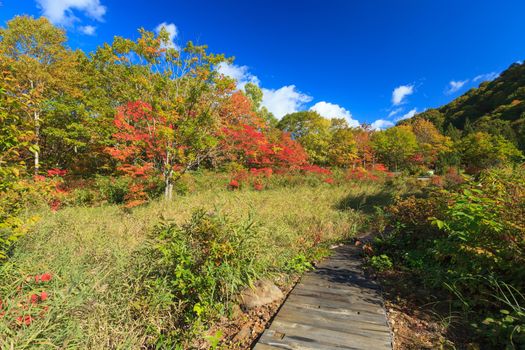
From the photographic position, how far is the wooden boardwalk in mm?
2328

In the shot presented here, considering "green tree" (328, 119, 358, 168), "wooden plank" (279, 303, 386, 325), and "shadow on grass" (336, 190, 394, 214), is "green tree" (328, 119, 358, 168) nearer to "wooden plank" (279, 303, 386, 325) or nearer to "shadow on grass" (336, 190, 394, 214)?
"shadow on grass" (336, 190, 394, 214)

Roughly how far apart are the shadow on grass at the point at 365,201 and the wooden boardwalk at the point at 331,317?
525 cm

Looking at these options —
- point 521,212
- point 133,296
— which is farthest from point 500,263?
point 133,296

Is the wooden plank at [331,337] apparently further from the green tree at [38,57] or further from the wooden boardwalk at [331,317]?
the green tree at [38,57]

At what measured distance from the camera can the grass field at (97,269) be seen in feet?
7.12

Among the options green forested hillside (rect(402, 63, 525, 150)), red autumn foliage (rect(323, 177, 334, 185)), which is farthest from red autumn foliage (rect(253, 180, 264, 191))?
green forested hillside (rect(402, 63, 525, 150))

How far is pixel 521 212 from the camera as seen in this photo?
2766 millimetres

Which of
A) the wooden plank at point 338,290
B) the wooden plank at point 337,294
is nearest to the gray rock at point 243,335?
the wooden plank at point 337,294

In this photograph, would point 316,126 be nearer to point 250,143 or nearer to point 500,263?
point 250,143

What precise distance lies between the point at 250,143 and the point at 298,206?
7807 millimetres

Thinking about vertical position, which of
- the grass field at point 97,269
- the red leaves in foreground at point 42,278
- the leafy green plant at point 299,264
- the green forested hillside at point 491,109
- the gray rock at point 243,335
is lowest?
the gray rock at point 243,335

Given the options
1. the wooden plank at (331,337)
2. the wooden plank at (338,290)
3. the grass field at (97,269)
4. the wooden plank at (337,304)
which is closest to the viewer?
the grass field at (97,269)

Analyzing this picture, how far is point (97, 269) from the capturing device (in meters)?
3.19

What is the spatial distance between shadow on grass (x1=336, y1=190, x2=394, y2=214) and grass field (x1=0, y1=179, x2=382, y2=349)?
1731 millimetres
